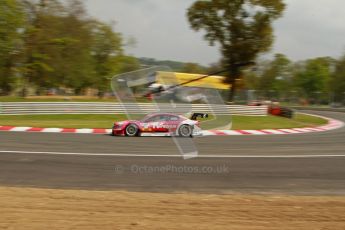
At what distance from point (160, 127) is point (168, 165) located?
581 cm

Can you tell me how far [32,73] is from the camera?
3794 cm

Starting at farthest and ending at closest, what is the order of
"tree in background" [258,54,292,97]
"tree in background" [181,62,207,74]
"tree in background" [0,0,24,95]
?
"tree in background" [181,62,207,74] → "tree in background" [258,54,292,97] → "tree in background" [0,0,24,95]

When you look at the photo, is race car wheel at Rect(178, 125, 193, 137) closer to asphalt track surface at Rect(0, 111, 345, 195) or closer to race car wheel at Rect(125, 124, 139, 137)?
asphalt track surface at Rect(0, 111, 345, 195)

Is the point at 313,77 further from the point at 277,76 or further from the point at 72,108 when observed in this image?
the point at 72,108

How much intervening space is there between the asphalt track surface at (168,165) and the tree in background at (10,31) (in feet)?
60.1

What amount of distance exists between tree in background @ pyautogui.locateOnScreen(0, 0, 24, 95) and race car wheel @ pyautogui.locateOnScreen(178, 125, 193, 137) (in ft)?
65.8

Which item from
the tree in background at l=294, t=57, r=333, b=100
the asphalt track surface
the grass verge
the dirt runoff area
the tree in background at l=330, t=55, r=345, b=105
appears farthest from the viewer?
the tree in background at l=294, t=57, r=333, b=100

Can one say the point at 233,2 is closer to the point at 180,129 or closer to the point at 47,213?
the point at 180,129

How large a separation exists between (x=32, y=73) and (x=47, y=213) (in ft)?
113

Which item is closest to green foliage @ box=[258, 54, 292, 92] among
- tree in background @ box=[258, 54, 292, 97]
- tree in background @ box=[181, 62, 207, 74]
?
tree in background @ box=[258, 54, 292, 97]

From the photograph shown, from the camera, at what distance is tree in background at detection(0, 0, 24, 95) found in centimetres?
3024

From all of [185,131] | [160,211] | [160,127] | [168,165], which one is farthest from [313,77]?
[160,211]

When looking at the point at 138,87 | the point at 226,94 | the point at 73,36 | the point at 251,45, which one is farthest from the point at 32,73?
the point at 138,87

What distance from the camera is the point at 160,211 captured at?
594cm
